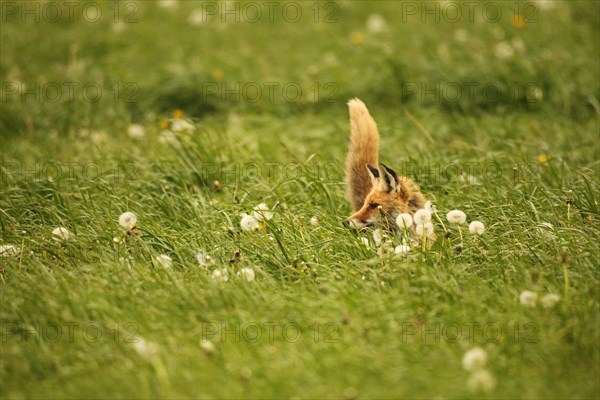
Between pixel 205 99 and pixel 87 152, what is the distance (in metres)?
1.69

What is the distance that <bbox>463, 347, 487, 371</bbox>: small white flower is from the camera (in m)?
3.05

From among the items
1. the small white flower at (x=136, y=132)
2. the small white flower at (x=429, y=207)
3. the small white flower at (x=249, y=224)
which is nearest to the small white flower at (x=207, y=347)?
the small white flower at (x=249, y=224)

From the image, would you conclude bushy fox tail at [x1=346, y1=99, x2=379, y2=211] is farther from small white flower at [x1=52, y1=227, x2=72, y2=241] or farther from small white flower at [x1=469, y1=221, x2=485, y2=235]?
small white flower at [x1=52, y1=227, x2=72, y2=241]

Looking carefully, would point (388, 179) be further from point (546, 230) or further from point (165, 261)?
point (165, 261)

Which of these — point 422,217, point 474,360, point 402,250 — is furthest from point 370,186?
point 474,360

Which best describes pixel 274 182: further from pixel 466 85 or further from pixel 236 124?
pixel 466 85

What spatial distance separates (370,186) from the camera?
15.1 feet

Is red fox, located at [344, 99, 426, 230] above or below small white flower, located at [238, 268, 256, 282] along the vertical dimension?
above

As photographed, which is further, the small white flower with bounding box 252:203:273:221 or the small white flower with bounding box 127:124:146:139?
the small white flower with bounding box 127:124:146:139

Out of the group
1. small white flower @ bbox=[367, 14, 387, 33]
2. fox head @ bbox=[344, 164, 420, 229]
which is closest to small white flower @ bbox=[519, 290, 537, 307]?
fox head @ bbox=[344, 164, 420, 229]

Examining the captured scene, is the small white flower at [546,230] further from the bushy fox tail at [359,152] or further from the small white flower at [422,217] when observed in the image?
the bushy fox tail at [359,152]

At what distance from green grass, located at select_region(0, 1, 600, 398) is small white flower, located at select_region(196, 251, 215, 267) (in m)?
0.05

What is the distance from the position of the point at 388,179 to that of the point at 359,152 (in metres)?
0.45

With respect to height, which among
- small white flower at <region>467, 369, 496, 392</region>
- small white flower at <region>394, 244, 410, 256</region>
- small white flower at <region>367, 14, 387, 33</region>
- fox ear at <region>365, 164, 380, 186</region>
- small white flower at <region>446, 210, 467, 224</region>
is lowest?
small white flower at <region>467, 369, 496, 392</region>
